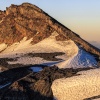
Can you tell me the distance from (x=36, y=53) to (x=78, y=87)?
2709 centimetres

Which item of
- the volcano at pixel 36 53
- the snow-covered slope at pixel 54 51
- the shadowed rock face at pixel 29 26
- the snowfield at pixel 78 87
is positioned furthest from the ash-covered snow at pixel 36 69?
the shadowed rock face at pixel 29 26

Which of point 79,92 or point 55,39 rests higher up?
point 55,39

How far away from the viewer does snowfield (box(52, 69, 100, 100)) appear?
49.9 meters

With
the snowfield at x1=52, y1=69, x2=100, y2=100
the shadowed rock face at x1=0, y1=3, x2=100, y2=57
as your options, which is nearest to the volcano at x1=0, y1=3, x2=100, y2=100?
the shadowed rock face at x1=0, y1=3, x2=100, y2=57

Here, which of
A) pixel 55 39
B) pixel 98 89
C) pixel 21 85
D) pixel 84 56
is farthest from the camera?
pixel 55 39

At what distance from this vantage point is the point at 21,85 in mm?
53281

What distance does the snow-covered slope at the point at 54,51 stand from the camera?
66750mm

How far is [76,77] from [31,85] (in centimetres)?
538

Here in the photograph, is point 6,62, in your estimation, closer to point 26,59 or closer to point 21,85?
point 26,59

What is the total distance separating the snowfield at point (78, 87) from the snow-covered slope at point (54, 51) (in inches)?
464

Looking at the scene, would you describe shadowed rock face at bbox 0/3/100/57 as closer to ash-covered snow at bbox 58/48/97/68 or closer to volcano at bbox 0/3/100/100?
volcano at bbox 0/3/100/100

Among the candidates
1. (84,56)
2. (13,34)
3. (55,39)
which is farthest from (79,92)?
(13,34)

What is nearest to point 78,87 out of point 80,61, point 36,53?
point 80,61

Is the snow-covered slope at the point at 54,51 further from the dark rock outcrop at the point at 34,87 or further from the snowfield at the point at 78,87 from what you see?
the snowfield at the point at 78,87
